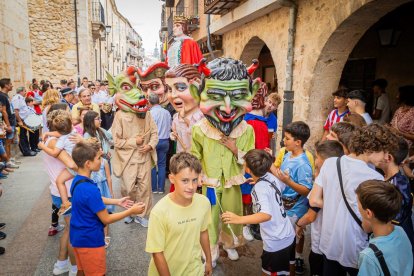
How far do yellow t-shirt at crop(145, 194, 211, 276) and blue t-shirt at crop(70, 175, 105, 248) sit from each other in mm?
585

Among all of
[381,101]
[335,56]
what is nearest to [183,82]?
[335,56]

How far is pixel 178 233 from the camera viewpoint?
2004mm

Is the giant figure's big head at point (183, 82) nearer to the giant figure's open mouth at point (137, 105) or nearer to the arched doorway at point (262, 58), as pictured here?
the giant figure's open mouth at point (137, 105)

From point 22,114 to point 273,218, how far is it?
24.1 feet

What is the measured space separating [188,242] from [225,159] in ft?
4.20

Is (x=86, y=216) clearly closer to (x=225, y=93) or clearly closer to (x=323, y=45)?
(x=225, y=93)

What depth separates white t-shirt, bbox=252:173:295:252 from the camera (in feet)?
7.82

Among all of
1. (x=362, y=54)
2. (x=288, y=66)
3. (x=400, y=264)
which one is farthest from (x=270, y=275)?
(x=362, y=54)

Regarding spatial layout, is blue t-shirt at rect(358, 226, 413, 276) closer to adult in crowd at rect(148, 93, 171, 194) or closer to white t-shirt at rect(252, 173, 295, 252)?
white t-shirt at rect(252, 173, 295, 252)

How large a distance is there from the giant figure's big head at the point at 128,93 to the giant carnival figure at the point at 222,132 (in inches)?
39.0

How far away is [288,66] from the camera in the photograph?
6133mm

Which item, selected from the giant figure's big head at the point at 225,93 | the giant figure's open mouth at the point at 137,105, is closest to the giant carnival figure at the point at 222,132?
the giant figure's big head at the point at 225,93

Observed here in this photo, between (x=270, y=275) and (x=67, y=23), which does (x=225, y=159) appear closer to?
(x=270, y=275)

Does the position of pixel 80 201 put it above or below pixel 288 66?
below
